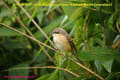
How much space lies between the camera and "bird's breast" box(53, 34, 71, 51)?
3.43 metres

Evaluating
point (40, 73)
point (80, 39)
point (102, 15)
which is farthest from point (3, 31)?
point (102, 15)

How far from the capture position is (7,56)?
4.66 m

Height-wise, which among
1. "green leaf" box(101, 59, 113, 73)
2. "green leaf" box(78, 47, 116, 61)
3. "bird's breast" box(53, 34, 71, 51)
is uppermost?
"bird's breast" box(53, 34, 71, 51)

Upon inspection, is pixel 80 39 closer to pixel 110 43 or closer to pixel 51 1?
pixel 110 43

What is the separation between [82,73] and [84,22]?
23.2 inches

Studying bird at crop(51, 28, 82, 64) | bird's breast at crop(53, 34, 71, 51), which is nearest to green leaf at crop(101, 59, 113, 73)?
bird at crop(51, 28, 82, 64)

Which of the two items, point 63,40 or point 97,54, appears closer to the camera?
point 97,54

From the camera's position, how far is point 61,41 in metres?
3.48

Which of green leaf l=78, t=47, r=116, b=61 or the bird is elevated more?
the bird

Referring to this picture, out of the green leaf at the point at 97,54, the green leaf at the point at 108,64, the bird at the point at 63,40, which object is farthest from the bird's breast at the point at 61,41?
the green leaf at the point at 108,64

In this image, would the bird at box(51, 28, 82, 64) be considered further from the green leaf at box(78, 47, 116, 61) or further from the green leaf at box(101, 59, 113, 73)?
the green leaf at box(101, 59, 113, 73)

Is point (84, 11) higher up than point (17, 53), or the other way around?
point (84, 11)

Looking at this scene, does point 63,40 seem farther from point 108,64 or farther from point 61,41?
point 108,64

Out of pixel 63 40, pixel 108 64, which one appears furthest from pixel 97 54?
pixel 63 40
